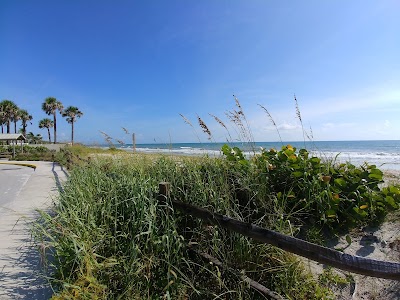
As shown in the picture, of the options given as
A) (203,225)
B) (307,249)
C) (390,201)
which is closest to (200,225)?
(203,225)

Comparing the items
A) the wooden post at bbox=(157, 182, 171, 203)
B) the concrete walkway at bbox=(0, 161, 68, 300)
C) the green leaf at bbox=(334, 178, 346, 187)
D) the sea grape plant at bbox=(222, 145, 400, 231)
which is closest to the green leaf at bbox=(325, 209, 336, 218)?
the sea grape plant at bbox=(222, 145, 400, 231)

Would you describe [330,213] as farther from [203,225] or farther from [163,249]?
[163,249]

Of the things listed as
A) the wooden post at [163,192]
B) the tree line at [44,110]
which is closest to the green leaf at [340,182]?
the wooden post at [163,192]

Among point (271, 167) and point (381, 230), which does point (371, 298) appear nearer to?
point (381, 230)

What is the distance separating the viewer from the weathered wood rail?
1300 mm

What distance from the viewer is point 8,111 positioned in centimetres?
4531

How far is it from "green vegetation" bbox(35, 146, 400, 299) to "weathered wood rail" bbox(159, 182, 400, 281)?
18 cm

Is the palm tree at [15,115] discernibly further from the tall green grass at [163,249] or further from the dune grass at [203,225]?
the tall green grass at [163,249]

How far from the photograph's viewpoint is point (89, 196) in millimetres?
2795

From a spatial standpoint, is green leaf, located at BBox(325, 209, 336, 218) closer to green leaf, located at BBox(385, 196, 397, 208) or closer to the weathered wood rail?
green leaf, located at BBox(385, 196, 397, 208)

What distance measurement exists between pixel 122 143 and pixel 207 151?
1880 mm

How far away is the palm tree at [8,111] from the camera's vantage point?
146ft

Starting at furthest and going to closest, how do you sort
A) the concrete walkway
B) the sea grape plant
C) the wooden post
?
the sea grape plant → the wooden post → the concrete walkway

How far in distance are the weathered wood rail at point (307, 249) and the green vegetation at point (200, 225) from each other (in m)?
0.18
